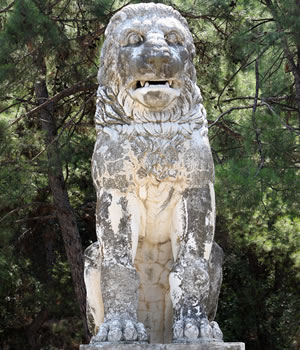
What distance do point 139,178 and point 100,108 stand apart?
55cm

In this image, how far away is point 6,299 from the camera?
555 inches

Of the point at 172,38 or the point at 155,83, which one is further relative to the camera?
the point at 172,38

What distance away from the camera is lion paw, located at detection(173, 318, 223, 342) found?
460 centimetres

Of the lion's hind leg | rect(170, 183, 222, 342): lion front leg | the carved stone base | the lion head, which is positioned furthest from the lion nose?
the carved stone base

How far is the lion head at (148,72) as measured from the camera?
16.2ft

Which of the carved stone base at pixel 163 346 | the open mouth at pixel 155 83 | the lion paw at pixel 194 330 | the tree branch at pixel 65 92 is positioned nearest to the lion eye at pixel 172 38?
the open mouth at pixel 155 83

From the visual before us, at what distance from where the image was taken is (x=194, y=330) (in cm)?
461

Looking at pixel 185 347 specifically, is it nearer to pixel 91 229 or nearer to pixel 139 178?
pixel 139 178

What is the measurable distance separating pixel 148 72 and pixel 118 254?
1127 millimetres

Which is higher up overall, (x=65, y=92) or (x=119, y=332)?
(x=65, y=92)

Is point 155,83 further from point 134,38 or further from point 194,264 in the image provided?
point 194,264

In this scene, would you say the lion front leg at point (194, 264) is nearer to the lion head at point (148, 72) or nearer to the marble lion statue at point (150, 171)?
the marble lion statue at point (150, 171)

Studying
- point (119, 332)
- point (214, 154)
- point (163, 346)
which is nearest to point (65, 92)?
point (214, 154)

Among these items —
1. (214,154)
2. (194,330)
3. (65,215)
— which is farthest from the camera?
(65,215)
